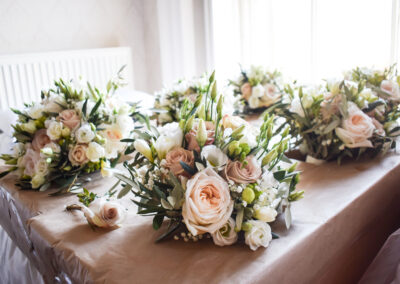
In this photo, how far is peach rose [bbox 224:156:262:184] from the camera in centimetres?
75

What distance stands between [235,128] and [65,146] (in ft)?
1.91

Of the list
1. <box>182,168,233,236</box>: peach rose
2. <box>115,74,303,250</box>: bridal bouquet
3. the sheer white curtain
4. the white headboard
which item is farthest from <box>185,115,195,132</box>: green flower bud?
the white headboard

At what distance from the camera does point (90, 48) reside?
124 inches

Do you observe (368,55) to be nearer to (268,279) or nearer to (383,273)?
(383,273)

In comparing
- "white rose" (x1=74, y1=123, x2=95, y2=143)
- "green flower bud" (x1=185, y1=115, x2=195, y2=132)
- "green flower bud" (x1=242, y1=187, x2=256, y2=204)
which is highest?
"green flower bud" (x1=185, y1=115, x2=195, y2=132)

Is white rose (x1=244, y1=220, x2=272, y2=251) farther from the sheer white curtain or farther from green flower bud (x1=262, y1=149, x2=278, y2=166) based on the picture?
the sheer white curtain

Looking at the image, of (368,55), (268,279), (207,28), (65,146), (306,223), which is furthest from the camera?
(207,28)

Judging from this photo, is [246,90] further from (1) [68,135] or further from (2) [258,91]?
(1) [68,135]

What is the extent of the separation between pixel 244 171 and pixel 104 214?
35 cm

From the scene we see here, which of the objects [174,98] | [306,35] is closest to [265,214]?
[174,98]

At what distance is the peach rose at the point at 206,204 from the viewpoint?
0.71 meters

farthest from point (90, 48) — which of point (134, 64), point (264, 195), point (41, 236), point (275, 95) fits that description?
point (264, 195)

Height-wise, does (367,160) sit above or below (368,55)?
below

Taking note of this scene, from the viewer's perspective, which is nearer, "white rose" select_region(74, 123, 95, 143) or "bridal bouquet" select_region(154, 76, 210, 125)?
"white rose" select_region(74, 123, 95, 143)
